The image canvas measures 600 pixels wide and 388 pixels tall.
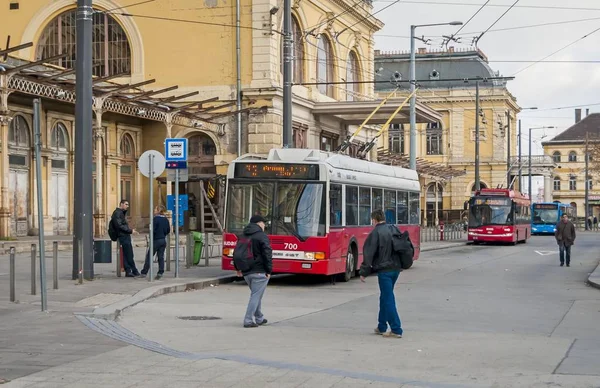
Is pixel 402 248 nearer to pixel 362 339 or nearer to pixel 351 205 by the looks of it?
pixel 362 339

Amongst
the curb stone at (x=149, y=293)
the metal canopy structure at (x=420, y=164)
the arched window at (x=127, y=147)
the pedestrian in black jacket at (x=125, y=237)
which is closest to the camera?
the curb stone at (x=149, y=293)

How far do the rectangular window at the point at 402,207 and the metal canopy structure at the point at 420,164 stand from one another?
2775cm

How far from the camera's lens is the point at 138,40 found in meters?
41.7

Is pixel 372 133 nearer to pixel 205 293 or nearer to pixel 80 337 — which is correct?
pixel 205 293

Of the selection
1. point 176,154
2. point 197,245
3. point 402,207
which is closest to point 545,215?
point 402,207

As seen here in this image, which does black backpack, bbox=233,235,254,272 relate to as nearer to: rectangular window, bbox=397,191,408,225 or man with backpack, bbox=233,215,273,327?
man with backpack, bbox=233,215,273,327

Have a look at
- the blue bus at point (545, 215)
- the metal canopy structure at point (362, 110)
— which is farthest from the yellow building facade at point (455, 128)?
the metal canopy structure at point (362, 110)

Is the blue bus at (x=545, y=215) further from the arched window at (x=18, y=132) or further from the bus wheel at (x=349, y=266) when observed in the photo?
the bus wheel at (x=349, y=266)

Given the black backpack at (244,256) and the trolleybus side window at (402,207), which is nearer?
the black backpack at (244,256)

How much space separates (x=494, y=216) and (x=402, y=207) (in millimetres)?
23031

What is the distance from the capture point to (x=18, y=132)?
3322cm

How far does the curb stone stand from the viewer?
14059 mm

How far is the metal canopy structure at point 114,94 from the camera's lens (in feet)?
94.1

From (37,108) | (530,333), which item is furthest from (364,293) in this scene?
(37,108)
